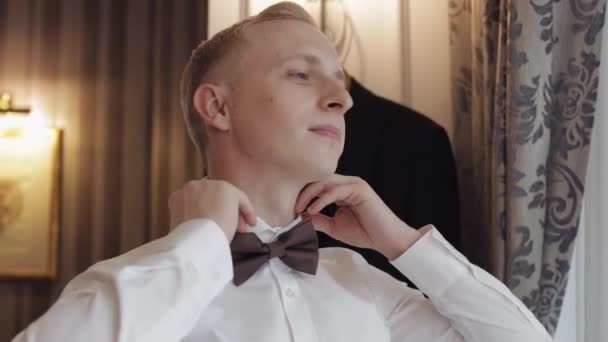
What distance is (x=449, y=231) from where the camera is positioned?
1572mm

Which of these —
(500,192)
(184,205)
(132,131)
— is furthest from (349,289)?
(132,131)

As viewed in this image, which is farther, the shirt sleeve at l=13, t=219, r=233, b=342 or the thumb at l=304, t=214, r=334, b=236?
the thumb at l=304, t=214, r=334, b=236

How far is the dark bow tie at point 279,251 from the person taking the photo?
3.44 ft

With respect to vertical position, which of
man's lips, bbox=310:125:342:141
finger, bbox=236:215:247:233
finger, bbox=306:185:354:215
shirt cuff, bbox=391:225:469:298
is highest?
man's lips, bbox=310:125:342:141

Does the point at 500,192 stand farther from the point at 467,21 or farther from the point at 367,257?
the point at 467,21

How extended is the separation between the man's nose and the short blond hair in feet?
0.60

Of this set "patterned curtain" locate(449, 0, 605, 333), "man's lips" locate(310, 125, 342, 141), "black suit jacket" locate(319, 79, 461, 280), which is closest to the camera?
"man's lips" locate(310, 125, 342, 141)

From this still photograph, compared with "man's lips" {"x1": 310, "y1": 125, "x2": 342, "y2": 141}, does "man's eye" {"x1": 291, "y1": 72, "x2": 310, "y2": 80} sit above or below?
above

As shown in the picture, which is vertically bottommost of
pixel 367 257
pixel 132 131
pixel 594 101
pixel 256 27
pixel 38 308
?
pixel 38 308

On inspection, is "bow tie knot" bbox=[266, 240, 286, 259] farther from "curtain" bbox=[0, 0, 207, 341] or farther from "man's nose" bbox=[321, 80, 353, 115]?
"curtain" bbox=[0, 0, 207, 341]

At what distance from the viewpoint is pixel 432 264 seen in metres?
1.17

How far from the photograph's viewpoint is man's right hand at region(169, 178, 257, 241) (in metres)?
0.96

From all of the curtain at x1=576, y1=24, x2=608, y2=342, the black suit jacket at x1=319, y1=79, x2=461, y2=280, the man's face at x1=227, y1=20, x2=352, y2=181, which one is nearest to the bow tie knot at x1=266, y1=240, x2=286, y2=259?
the man's face at x1=227, y1=20, x2=352, y2=181

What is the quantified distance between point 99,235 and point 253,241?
70.2 inches
